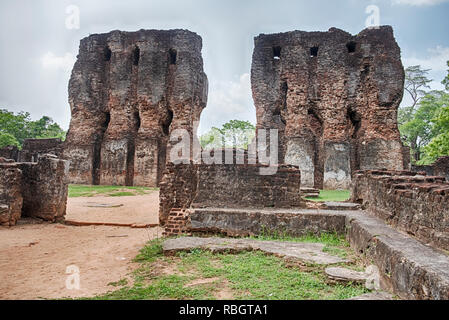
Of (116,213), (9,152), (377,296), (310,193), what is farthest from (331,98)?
(9,152)

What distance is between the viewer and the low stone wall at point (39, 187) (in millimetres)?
7398

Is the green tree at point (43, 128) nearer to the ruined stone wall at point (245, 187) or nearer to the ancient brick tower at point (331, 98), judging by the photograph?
the ancient brick tower at point (331, 98)

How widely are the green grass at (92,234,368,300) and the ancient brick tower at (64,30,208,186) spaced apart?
14.7 m

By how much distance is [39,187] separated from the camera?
25.7 feet

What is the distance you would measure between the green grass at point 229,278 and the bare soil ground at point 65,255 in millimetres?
351

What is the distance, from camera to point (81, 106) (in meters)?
20.0

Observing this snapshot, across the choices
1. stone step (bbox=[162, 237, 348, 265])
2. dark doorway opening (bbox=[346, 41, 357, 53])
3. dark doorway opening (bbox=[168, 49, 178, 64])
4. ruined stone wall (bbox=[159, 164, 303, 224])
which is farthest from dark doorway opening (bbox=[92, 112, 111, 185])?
stone step (bbox=[162, 237, 348, 265])

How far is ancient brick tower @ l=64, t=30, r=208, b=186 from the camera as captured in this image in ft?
61.8

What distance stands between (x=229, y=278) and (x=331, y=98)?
15.6m

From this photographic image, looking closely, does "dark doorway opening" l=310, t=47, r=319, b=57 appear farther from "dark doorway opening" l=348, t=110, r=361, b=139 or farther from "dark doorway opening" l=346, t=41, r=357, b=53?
"dark doorway opening" l=348, t=110, r=361, b=139

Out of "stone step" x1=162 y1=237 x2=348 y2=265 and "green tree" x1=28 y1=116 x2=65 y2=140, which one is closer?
"stone step" x1=162 y1=237 x2=348 y2=265

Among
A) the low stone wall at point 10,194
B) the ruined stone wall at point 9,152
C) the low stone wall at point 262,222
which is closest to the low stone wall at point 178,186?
the low stone wall at point 262,222
